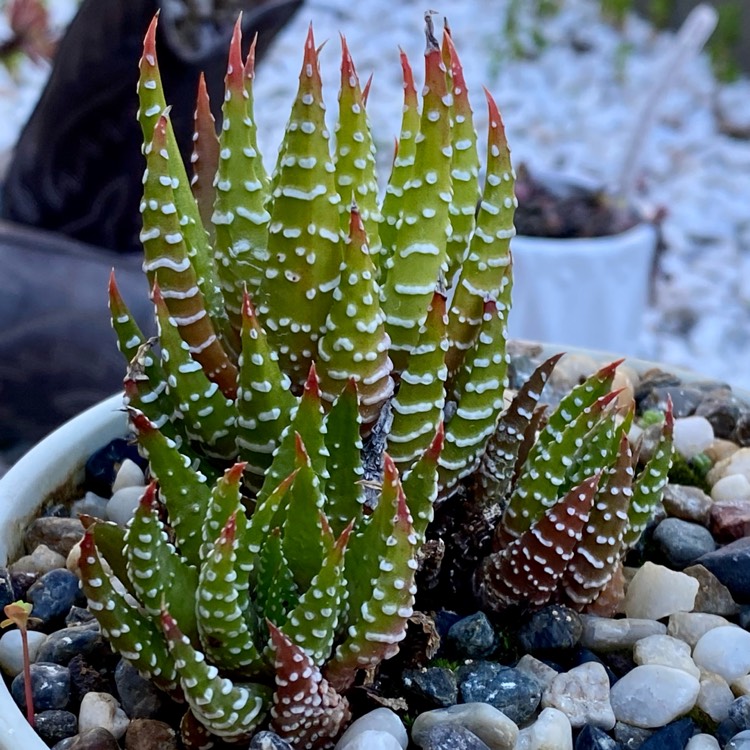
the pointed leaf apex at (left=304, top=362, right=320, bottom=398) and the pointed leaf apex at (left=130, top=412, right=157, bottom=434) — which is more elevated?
the pointed leaf apex at (left=304, top=362, right=320, bottom=398)

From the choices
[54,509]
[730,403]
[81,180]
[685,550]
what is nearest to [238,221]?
[54,509]

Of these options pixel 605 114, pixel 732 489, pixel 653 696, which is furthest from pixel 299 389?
pixel 605 114

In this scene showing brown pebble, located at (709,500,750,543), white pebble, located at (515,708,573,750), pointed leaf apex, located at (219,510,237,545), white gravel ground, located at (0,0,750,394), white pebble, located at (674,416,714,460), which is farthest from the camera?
white gravel ground, located at (0,0,750,394)

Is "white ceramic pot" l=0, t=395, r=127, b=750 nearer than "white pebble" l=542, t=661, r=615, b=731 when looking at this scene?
No

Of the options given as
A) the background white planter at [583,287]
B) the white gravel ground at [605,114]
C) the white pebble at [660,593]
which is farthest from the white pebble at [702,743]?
the white gravel ground at [605,114]

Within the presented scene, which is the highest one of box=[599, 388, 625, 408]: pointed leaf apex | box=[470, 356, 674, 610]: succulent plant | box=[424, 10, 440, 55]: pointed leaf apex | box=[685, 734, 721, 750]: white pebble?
box=[424, 10, 440, 55]: pointed leaf apex

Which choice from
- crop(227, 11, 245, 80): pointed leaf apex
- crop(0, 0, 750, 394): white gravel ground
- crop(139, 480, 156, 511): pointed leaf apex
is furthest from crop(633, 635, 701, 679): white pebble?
crop(0, 0, 750, 394): white gravel ground

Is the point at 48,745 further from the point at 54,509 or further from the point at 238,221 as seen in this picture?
the point at 238,221

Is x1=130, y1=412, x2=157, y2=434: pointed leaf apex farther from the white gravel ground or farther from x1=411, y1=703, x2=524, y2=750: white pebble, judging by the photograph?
the white gravel ground
